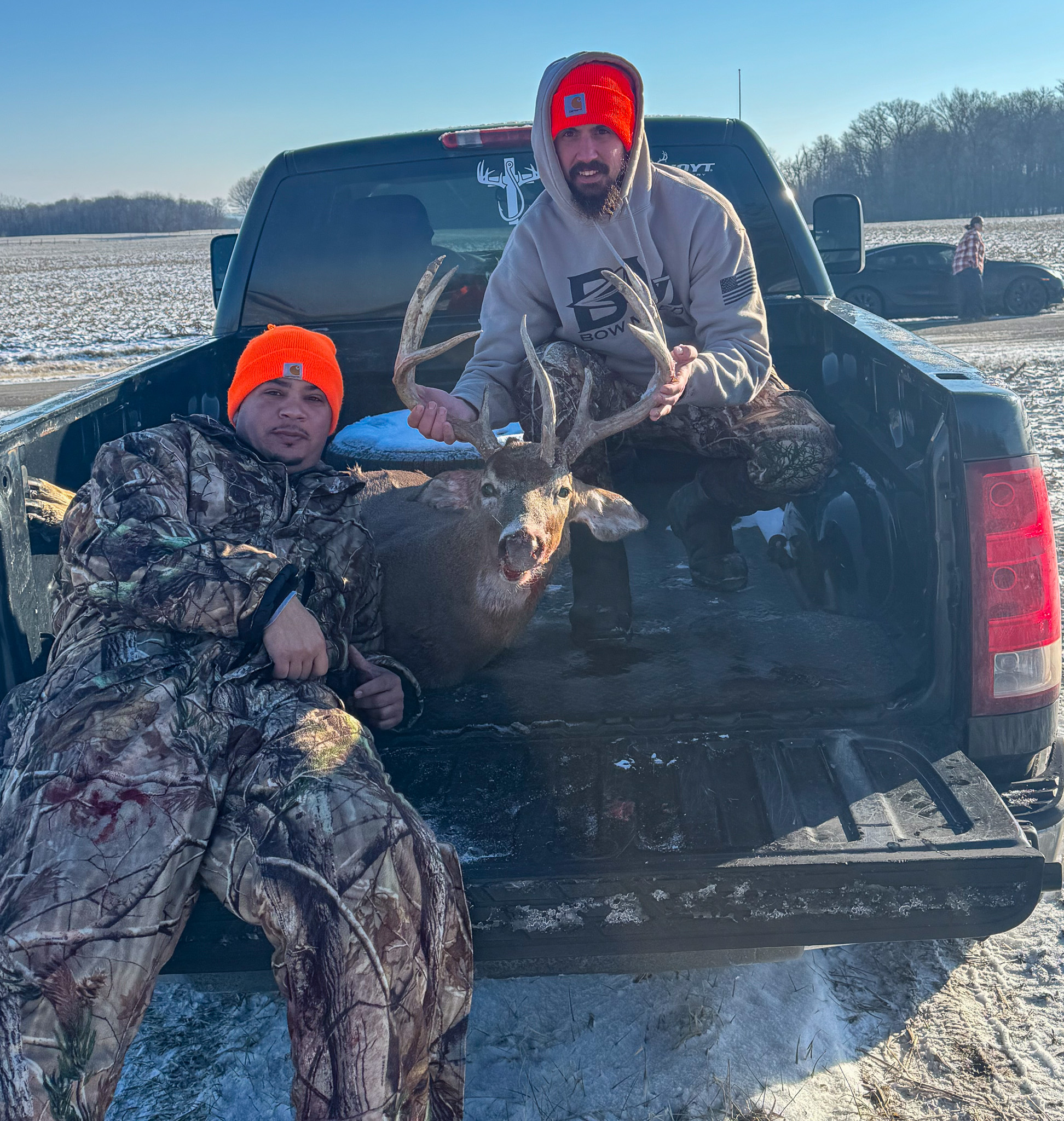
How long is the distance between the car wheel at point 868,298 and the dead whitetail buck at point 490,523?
15.5 metres

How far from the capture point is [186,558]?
2232mm

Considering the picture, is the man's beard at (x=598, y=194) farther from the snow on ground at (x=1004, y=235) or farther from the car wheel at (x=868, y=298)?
the snow on ground at (x=1004, y=235)

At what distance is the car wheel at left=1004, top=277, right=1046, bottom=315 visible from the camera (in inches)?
728

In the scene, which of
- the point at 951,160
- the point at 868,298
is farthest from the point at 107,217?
the point at 868,298

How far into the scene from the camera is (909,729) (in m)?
2.43

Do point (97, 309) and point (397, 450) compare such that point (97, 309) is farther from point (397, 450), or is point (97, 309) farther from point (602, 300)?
point (602, 300)

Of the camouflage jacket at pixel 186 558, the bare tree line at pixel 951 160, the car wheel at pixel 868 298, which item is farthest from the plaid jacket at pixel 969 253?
the bare tree line at pixel 951 160

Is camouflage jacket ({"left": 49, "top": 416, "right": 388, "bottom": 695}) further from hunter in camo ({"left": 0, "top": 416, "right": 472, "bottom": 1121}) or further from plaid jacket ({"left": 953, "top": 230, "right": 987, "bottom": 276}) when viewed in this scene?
plaid jacket ({"left": 953, "top": 230, "right": 987, "bottom": 276})

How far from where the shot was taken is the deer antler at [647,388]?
310 cm

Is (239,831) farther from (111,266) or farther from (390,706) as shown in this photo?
(111,266)

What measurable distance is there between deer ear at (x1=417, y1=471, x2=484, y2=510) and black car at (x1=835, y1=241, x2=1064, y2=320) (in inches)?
608

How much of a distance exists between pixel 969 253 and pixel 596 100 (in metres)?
16.0

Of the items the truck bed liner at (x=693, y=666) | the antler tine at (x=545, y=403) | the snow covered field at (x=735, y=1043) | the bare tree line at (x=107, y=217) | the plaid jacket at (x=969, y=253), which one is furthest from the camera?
the bare tree line at (x=107, y=217)

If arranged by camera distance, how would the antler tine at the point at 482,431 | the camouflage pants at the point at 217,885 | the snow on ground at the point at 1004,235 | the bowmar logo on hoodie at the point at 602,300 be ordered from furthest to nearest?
the snow on ground at the point at 1004,235 < the bowmar logo on hoodie at the point at 602,300 < the antler tine at the point at 482,431 < the camouflage pants at the point at 217,885
